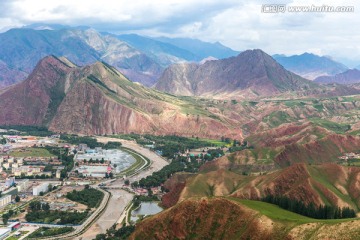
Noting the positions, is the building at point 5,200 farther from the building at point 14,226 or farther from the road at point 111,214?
the road at point 111,214

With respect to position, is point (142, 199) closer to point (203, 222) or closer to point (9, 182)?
point (9, 182)

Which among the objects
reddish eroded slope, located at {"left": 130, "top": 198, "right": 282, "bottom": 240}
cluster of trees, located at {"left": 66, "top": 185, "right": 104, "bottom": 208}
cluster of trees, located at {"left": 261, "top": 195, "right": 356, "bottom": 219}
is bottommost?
cluster of trees, located at {"left": 66, "top": 185, "right": 104, "bottom": 208}

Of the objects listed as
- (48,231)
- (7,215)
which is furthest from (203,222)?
(7,215)

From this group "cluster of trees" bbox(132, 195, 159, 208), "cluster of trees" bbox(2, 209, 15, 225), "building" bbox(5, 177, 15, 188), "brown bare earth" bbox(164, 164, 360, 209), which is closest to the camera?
"brown bare earth" bbox(164, 164, 360, 209)

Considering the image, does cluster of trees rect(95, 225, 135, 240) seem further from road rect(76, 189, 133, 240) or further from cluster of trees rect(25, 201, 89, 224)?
cluster of trees rect(25, 201, 89, 224)

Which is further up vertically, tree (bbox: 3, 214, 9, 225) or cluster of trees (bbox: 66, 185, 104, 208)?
tree (bbox: 3, 214, 9, 225)

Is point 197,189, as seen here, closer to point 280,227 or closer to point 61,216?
point 61,216

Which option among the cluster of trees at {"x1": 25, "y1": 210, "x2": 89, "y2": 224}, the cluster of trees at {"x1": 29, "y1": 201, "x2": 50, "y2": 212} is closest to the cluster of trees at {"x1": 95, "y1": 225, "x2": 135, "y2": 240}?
the cluster of trees at {"x1": 25, "y1": 210, "x2": 89, "y2": 224}
